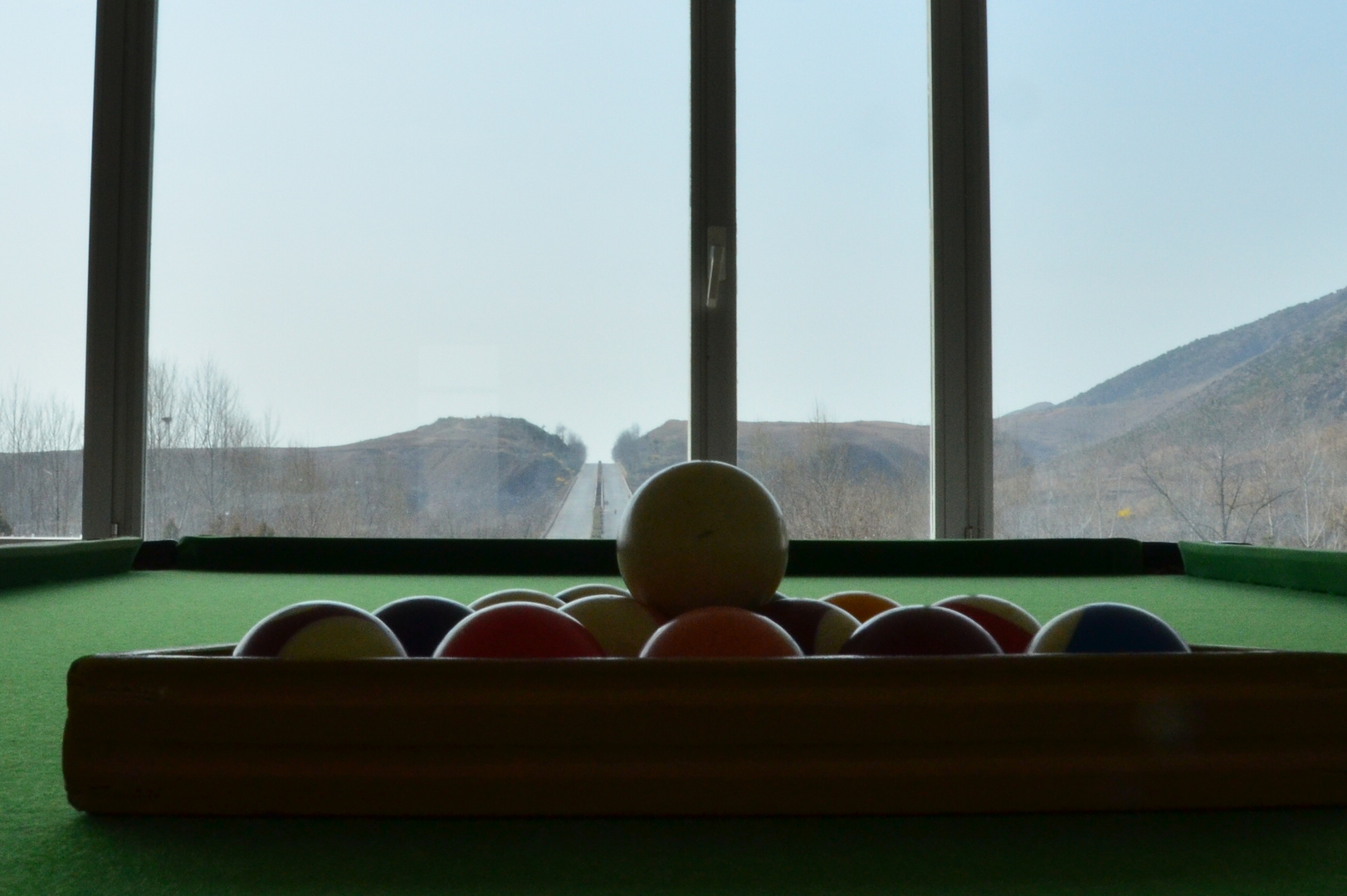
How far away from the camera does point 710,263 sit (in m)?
4.22

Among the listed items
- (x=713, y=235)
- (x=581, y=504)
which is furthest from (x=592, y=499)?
(x=713, y=235)

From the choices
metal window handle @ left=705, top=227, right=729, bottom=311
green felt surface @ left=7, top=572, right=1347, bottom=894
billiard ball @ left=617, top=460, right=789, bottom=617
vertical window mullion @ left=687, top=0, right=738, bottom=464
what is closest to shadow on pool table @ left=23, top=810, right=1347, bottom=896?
green felt surface @ left=7, top=572, right=1347, bottom=894

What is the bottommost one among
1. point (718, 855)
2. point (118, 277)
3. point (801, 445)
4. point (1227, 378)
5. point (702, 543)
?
point (718, 855)

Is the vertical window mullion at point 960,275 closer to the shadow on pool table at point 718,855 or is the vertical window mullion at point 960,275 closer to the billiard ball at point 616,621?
the billiard ball at point 616,621

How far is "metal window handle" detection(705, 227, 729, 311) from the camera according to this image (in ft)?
13.7

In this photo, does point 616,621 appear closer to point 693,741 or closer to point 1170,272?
point 693,741

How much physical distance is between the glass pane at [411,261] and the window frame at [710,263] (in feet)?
0.30

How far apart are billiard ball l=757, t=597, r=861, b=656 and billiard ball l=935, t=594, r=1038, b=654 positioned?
0.30 feet

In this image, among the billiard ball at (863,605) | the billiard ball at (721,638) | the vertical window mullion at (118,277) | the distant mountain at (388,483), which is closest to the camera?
the billiard ball at (721,638)

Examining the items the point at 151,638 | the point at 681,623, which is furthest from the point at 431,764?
the point at 151,638

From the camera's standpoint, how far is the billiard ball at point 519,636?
83 centimetres

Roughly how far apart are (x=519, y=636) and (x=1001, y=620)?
1.59ft

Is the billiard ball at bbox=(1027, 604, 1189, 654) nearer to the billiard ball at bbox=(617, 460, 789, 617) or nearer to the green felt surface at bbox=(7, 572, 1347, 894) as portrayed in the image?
the green felt surface at bbox=(7, 572, 1347, 894)

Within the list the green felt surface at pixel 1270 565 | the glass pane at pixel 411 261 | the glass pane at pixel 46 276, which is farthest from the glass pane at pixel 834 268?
the glass pane at pixel 46 276
